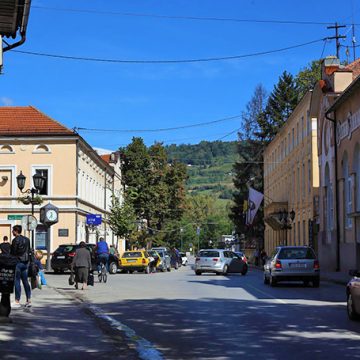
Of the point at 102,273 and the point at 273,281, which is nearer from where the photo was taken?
the point at 273,281

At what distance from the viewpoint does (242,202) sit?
7588 cm

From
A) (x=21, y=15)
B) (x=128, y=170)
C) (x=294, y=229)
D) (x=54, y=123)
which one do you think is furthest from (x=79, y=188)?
(x=21, y=15)

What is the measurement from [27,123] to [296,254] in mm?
31003

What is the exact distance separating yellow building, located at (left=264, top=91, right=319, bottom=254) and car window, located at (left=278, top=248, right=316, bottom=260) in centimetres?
1921

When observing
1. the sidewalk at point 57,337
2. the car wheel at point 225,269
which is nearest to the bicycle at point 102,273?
the car wheel at point 225,269

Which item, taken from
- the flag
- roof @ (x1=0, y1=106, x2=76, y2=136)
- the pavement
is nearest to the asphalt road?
the pavement

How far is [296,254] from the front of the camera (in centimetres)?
2467

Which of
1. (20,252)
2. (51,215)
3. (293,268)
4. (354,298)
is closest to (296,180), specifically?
(51,215)

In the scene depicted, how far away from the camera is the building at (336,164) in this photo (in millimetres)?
33594

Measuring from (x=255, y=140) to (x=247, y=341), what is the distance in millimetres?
65140

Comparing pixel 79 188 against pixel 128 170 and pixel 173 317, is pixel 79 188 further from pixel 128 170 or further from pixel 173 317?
pixel 173 317

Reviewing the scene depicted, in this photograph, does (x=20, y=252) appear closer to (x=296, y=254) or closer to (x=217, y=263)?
(x=296, y=254)

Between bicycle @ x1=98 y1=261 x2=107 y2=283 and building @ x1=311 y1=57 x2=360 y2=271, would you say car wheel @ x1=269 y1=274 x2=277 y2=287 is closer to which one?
bicycle @ x1=98 y1=261 x2=107 y2=283

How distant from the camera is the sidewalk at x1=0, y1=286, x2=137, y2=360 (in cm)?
911
